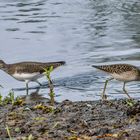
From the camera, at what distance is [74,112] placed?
7.83 metres

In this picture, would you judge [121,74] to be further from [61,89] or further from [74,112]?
[74,112]

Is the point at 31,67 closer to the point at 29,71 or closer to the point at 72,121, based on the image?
the point at 29,71

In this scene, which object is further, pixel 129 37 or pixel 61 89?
pixel 129 37

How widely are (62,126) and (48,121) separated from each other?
0.44 metres

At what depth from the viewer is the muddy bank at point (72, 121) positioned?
6434mm

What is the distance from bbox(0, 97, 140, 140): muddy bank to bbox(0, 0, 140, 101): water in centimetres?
281

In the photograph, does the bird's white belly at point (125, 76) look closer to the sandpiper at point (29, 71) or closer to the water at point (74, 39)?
the water at point (74, 39)

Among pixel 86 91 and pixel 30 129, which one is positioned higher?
pixel 30 129

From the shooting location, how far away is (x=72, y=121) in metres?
7.14

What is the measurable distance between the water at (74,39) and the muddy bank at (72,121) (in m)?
2.81

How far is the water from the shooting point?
12281 millimetres

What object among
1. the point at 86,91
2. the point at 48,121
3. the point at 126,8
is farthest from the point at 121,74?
the point at 126,8

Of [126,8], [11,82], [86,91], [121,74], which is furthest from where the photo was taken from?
[126,8]

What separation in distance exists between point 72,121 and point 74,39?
991cm
